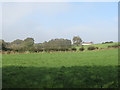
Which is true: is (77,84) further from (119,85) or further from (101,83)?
(119,85)

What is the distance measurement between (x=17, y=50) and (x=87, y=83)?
32271mm

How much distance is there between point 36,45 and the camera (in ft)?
149

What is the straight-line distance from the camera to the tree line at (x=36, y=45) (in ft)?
124

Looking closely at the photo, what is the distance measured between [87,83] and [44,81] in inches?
70.4

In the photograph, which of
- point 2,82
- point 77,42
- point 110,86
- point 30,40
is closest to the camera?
point 110,86

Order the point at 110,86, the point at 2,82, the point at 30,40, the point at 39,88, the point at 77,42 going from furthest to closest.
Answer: the point at 77,42, the point at 30,40, the point at 2,82, the point at 110,86, the point at 39,88

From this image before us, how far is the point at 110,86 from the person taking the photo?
5871 mm

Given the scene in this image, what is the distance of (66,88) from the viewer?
18.2 ft

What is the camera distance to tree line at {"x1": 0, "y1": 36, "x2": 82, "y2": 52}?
37.9 metres

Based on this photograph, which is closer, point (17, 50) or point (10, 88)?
point (10, 88)

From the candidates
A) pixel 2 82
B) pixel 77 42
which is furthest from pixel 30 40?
pixel 2 82

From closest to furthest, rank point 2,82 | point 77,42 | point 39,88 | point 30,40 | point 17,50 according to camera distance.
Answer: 1. point 39,88
2. point 2,82
3. point 17,50
4. point 30,40
5. point 77,42

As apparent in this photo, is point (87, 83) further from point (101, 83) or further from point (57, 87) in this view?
point (57, 87)

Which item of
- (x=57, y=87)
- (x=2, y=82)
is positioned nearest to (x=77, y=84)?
(x=57, y=87)
